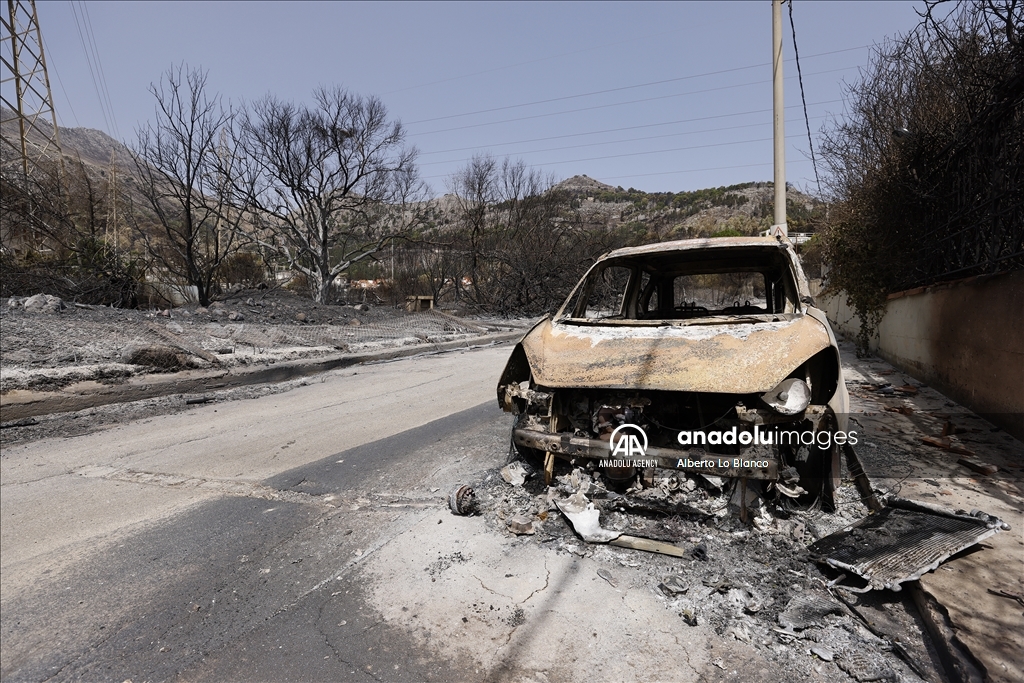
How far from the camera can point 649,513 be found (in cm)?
315

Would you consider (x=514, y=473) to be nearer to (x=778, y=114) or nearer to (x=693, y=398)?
(x=693, y=398)

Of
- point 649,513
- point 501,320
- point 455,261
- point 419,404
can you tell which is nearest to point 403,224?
point 455,261

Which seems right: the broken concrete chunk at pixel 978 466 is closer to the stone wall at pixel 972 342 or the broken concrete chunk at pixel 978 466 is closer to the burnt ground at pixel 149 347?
the stone wall at pixel 972 342

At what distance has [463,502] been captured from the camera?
137 inches

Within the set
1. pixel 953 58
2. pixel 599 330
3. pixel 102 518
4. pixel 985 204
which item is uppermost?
pixel 953 58

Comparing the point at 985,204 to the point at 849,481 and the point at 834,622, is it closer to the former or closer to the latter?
the point at 849,481

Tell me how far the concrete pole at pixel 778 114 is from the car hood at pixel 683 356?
1073 cm

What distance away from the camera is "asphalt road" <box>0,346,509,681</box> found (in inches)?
91.9

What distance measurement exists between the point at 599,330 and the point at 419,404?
400cm

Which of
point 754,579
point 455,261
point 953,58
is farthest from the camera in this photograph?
point 455,261

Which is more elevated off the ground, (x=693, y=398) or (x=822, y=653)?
(x=693, y=398)

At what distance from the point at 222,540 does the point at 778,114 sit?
14.1 metres

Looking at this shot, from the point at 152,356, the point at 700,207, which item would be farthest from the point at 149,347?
the point at 700,207

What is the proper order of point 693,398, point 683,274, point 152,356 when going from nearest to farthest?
1. point 693,398
2. point 683,274
3. point 152,356
